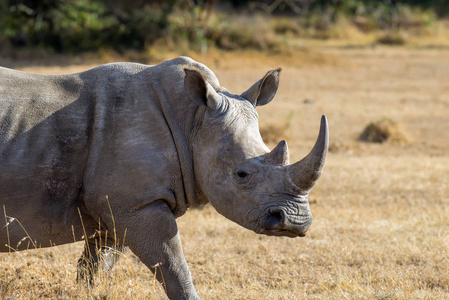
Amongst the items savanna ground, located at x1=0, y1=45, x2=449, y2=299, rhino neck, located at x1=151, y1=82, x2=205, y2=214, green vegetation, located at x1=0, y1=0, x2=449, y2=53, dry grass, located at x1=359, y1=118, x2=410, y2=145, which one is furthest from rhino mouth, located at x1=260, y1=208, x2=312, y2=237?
green vegetation, located at x1=0, y1=0, x2=449, y2=53

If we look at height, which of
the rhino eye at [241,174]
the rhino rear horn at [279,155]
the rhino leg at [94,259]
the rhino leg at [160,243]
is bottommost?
the rhino leg at [94,259]

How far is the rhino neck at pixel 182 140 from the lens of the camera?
14.9 feet

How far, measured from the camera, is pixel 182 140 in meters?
4.55

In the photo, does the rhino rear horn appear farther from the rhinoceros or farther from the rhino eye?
the rhino eye

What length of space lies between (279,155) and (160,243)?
0.93m

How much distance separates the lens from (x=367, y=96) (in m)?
15.4

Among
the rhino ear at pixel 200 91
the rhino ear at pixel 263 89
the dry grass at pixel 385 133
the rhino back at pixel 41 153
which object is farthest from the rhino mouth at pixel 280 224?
the dry grass at pixel 385 133

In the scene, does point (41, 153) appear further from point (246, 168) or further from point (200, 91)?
point (246, 168)

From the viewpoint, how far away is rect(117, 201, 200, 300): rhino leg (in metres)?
4.41

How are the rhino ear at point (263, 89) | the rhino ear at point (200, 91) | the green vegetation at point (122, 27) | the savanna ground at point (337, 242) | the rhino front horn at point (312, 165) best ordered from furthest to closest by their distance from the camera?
the green vegetation at point (122, 27) < the savanna ground at point (337, 242) < the rhino ear at point (263, 89) < the rhino ear at point (200, 91) < the rhino front horn at point (312, 165)

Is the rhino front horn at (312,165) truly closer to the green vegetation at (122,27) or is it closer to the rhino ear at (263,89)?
the rhino ear at (263,89)

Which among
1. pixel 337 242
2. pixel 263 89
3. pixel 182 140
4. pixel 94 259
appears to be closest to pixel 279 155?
pixel 182 140

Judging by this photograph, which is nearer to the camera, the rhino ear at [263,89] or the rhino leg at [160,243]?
the rhino leg at [160,243]

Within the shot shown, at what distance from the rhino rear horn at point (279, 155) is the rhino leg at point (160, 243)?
0.73 metres
